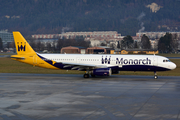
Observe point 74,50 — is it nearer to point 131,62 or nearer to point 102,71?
point 131,62

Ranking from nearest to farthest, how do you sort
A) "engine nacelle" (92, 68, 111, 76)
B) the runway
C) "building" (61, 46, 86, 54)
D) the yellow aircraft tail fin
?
the runway, "engine nacelle" (92, 68, 111, 76), the yellow aircraft tail fin, "building" (61, 46, 86, 54)

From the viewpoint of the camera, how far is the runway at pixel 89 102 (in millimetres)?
18031

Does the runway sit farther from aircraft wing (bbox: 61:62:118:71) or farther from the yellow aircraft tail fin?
the yellow aircraft tail fin

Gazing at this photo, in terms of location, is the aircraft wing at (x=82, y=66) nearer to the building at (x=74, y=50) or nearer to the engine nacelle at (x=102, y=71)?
the engine nacelle at (x=102, y=71)

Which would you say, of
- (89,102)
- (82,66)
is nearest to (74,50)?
(82,66)

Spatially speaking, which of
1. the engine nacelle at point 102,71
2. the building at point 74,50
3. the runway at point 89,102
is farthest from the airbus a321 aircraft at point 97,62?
the building at point 74,50

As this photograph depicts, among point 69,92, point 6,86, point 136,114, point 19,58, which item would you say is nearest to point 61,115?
point 136,114

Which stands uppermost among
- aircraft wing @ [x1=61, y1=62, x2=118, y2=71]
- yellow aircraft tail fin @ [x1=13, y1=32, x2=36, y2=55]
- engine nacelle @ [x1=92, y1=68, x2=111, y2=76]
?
yellow aircraft tail fin @ [x1=13, y1=32, x2=36, y2=55]

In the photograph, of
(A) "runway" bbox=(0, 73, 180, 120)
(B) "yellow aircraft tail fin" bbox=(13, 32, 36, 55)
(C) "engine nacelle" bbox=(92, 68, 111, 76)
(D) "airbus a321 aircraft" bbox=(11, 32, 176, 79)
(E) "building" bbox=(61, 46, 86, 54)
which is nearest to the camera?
(A) "runway" bbox=(0, 73, 180, 120)

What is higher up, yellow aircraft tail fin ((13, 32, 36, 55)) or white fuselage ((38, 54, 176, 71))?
yellow aircraft tail fin ((13, 32, 36, 55))

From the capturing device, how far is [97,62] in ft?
132

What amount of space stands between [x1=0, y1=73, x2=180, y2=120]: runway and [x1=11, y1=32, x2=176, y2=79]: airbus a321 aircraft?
8.80 m

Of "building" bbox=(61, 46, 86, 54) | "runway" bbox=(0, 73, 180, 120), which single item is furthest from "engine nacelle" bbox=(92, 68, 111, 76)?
"building" bbox=(61, 46, 86, 54)

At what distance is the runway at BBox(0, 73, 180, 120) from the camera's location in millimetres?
18031
